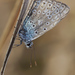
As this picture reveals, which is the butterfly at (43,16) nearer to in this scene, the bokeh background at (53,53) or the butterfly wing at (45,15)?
the butterfly wing at (45,15)

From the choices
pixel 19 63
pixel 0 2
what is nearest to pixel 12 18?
pixel 0 2

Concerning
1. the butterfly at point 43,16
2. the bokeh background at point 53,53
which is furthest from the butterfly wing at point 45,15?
the bokeh background at point 53,53

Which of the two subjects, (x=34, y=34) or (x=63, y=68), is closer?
(x=34, y=34)

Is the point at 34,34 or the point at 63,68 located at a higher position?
the point at 34,34

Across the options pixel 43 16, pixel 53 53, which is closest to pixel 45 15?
pixel 43 16

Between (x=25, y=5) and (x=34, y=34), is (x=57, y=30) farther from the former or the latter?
(x=25, y=5)

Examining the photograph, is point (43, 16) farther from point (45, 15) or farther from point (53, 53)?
point (53, 53)
